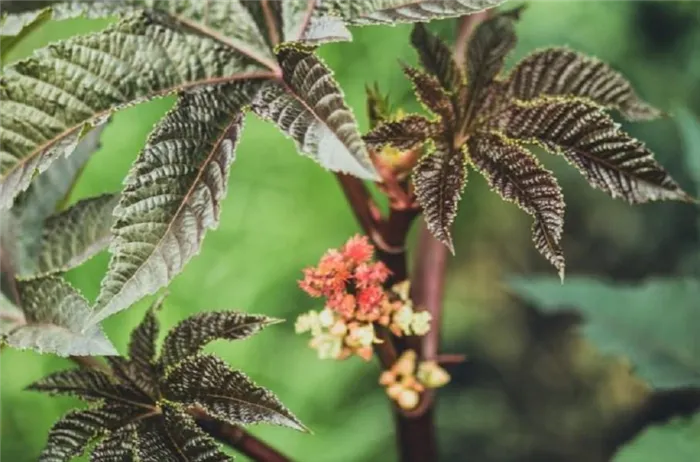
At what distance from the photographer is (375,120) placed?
0.56 meters

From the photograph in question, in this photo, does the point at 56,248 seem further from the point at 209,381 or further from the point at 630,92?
the point at 630,92

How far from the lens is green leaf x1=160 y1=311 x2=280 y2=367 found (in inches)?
20.0

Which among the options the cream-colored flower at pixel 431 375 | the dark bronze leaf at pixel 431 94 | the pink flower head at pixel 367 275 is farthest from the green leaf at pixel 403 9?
the cream-colored flower at pixel 431 375

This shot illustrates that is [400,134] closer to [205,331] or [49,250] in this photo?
[205,331]

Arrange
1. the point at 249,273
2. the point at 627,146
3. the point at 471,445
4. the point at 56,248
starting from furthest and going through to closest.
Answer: the point at 471,445, the point at 249,273, the point at 56,248, the point at 627,146

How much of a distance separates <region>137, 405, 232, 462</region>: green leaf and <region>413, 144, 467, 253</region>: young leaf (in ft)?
0.58

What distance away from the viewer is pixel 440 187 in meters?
0.49

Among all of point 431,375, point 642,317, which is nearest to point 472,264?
point 642,317

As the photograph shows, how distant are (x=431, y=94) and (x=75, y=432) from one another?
31 cm

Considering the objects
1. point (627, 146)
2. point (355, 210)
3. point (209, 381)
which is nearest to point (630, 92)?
point (627, 146)

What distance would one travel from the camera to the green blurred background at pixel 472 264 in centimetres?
98

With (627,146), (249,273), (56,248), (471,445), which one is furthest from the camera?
(471,445)

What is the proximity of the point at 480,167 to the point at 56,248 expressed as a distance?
1.02 feet

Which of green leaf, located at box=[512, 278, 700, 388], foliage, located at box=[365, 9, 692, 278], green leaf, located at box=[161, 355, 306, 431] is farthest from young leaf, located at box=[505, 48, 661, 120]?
green leaf, located at box=[512, 278, 700, 388]
